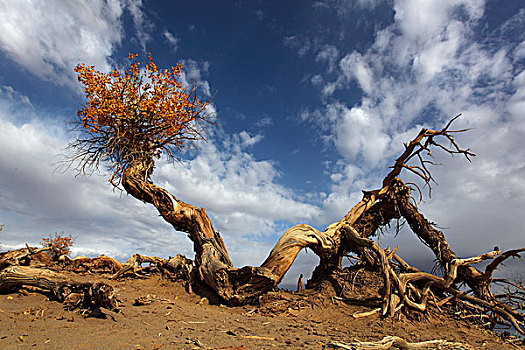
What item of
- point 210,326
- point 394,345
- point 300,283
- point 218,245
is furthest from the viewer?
point 218,245

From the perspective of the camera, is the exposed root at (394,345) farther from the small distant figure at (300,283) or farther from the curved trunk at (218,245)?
the small distant figure at (300,283)

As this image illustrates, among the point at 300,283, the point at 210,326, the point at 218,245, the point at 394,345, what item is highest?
the point at 218,245

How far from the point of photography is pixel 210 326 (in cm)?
524

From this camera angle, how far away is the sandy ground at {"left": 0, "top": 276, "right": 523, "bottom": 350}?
4055mm

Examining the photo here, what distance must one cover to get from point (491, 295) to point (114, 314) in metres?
9.93

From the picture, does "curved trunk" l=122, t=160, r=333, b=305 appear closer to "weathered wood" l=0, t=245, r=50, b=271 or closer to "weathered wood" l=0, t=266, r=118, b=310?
"weathered wood" l=0, t=266, r=118, b=310

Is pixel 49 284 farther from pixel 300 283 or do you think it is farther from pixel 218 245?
pixel 300 283

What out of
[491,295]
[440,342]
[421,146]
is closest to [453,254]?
[491,295]

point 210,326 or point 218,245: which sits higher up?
point 218,245

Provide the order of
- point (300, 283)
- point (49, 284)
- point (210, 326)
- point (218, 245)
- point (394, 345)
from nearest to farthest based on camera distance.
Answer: point (394, 345) → point (210, 326) → point (49, 284) → point (300, 283) → point (218, 245)

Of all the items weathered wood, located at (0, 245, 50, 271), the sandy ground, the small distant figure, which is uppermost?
the small distant figure

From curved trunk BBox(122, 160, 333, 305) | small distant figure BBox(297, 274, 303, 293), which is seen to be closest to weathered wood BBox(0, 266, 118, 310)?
curved trunk BBox(122, 160, 333, 305)

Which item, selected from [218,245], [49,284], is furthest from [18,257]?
[218,245]

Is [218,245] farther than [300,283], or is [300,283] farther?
[218,245]
